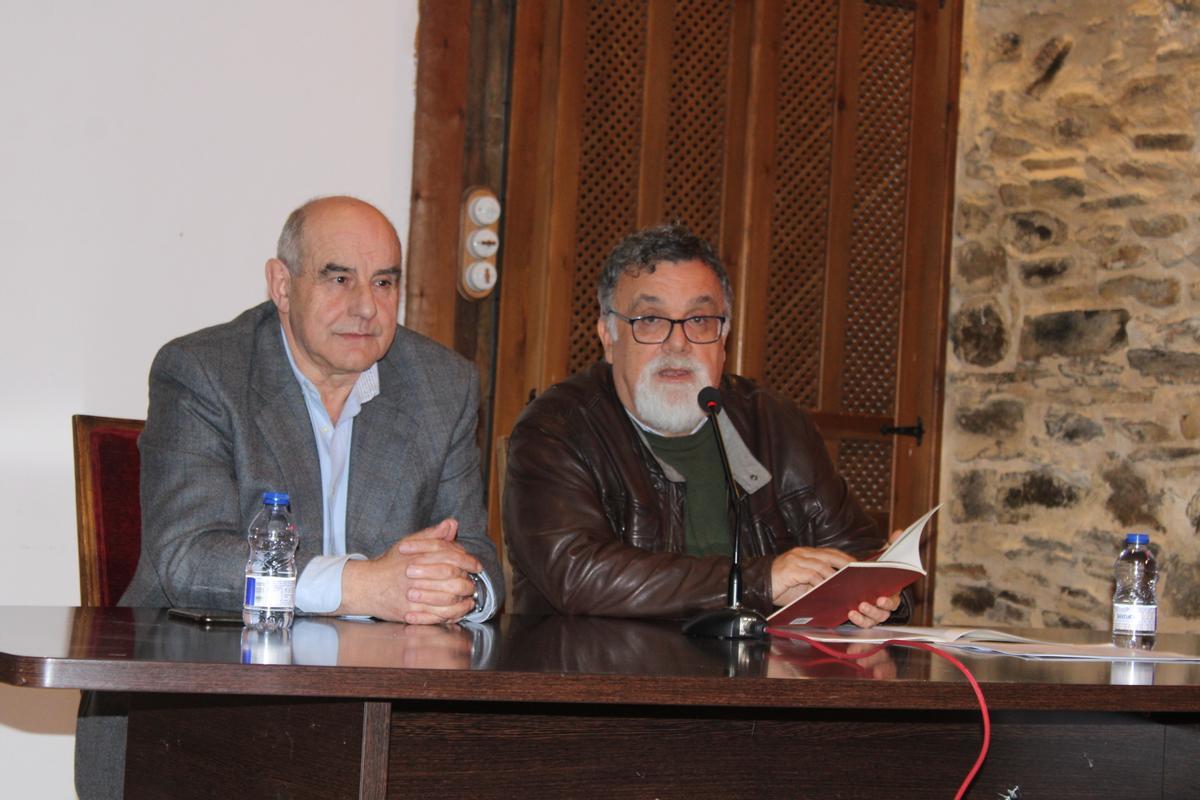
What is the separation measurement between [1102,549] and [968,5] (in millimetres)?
1865

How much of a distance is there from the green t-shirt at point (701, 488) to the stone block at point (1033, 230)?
1973 millimetres

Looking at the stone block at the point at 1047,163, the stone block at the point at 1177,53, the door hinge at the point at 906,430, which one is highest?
the stone block at the point at 1177,53

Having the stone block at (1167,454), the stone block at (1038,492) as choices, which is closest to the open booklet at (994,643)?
the stone block at (1167,454)

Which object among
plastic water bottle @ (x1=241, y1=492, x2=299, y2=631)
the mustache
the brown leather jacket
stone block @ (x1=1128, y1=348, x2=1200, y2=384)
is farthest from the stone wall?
plastic water bottle @ (x1=241, y1=492, x2=299, y2=631)

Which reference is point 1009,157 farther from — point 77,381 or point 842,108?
point 77,381

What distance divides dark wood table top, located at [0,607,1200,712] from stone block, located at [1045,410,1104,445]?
225cm

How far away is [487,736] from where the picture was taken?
5.39 ft

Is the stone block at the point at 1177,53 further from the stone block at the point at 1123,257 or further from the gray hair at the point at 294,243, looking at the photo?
the gray hair at the point at 294,243

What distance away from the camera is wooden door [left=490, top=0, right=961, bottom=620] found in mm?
3998

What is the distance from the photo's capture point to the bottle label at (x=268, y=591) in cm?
172

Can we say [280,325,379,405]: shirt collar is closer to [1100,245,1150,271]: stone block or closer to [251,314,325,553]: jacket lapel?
[251,314,325,553]: jacket lapel

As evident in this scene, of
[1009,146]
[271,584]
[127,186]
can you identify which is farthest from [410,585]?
[1009,146]

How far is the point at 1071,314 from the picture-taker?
423 cm

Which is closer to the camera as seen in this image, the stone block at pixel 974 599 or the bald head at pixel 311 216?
the bald head at pixel 311 216
